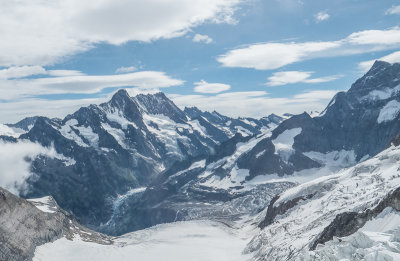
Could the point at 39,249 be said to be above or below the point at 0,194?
below

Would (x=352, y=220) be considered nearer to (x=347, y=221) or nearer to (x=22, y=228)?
(x=347, y=221)

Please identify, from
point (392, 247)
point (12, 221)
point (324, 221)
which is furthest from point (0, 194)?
point (392, 247)

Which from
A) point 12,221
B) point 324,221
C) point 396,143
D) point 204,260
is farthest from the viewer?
point 396,143

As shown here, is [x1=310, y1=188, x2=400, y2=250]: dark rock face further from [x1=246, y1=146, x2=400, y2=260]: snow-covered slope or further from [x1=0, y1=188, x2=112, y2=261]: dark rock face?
[x1=0, y1=188, x2=112, y2=261]: dark rock face

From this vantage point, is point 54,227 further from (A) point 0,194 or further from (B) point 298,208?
(B) point 298,208

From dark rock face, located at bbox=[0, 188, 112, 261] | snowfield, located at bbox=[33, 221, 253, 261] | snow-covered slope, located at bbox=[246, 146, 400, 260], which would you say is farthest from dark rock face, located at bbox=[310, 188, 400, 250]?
dark rock face, located at bbox=[0, 188, 112, 261]

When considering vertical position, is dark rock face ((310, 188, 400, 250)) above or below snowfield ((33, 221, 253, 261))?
above
